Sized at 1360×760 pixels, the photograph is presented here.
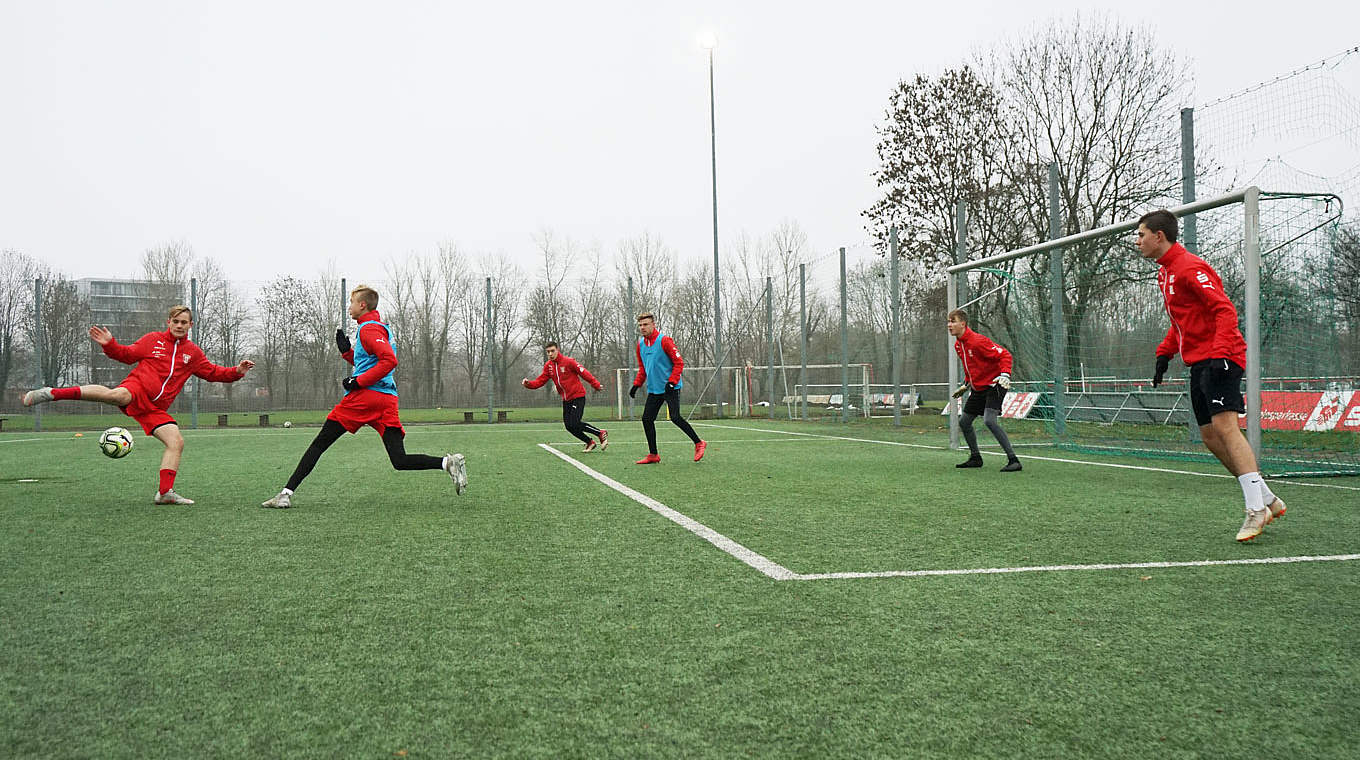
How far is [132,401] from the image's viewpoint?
23.2ft

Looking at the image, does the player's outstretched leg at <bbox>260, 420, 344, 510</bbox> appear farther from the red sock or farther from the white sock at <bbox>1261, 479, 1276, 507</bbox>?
the white sock at <bbox>1261, 479, 1276, 507</bbox>

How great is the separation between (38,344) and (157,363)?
70.8 ft

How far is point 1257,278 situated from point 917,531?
4.48 meters

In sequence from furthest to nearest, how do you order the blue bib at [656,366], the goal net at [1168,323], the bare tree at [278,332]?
the bare tree at [278,332]
the blue bib at [656,366]
the goal net at [1168,323]

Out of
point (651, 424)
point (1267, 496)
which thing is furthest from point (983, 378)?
point (1267, 496)

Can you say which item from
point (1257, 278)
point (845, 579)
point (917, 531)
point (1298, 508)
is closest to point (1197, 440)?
point (1257, 278)

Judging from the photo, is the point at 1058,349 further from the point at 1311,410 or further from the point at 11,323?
the point at 11,323

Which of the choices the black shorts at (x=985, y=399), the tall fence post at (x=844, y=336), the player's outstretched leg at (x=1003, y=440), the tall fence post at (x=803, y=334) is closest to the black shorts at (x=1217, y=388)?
the player's outstretched leg at (x=1003, y=440)

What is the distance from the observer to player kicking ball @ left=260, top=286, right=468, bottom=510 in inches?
265

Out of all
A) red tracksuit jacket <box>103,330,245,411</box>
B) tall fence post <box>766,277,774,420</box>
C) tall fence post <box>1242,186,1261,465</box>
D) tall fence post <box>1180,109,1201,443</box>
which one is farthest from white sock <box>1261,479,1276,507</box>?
tall fence post <box>766,277,774,420</box>

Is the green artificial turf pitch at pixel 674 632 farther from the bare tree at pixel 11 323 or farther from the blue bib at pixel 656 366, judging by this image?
the bare tree at pixel 11 323

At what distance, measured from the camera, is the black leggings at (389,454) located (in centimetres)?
689

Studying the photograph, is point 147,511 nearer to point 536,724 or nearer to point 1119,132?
point 536,724

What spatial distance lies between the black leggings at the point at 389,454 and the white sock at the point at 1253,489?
5.44 meters
